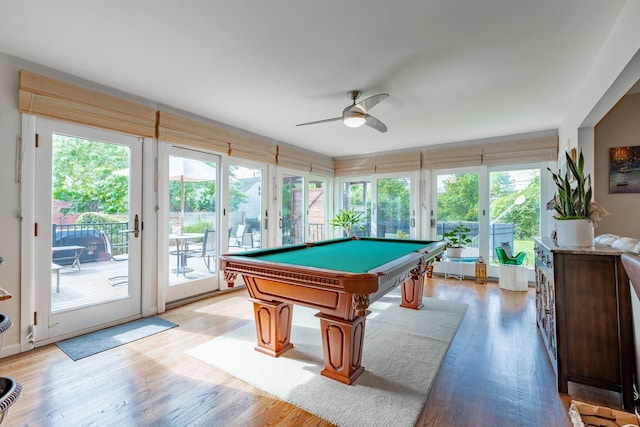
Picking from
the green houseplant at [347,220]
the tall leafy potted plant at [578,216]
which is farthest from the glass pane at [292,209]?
the tall leafy potted plant at [578,216]

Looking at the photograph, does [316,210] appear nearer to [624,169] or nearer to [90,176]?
[90,176]

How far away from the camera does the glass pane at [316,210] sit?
19.5ft

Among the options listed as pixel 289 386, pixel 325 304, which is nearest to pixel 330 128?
pixel 325 304

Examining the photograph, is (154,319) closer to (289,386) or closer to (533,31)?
(289,386)

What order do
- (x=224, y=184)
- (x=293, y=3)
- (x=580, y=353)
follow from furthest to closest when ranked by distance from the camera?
(x=224, y=184) < (x=580, y=353) < (x=293, y=3)

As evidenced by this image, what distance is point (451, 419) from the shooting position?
5.32 feet

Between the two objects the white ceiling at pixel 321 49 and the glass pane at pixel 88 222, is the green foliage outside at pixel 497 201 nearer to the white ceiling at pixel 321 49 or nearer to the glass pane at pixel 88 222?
the white ceiling at pixel 321 49

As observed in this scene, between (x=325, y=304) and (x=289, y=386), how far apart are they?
0.58 meters

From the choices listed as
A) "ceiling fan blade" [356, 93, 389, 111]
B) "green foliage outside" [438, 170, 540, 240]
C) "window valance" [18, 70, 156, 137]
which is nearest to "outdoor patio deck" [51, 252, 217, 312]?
"window valance" [18, 70, 156, 137]

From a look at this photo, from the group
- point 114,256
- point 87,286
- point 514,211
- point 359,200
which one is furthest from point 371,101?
point 359,200

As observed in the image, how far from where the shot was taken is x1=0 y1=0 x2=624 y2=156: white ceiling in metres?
1.78

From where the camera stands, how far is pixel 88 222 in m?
2.81

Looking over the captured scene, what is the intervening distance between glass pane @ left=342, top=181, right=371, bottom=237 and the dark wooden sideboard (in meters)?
4.20

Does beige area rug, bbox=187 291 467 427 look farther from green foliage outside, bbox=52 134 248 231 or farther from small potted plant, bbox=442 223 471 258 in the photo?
small potted plant, bbox=442 223 471 258
